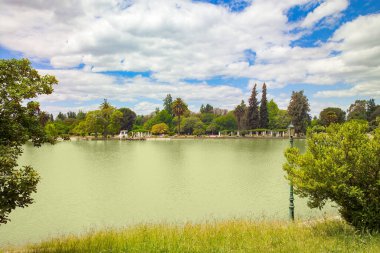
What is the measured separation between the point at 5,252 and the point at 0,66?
7.11 metres

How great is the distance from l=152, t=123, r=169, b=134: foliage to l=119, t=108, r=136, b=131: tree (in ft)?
50.8

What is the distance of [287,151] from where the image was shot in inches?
446

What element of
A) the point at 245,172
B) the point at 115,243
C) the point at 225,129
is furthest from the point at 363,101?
the point at 115,243

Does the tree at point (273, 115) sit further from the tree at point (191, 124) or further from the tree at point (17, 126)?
the tree at point (17, 126)

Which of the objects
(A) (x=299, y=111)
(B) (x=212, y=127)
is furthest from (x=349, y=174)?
(B) (x=212, y=127)

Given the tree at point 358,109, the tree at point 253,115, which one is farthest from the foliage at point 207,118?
the tree at point 358,109

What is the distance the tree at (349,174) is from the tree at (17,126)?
26.2ft

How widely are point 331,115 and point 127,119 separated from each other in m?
94.1

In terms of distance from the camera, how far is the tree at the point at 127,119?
505ft

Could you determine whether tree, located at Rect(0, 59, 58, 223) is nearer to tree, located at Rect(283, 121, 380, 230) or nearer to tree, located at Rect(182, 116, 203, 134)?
tree, located at Rect(283, 121, 380, 230)

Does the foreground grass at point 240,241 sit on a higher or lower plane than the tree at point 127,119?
lower

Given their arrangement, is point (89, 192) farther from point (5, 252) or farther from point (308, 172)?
point (308, 172)

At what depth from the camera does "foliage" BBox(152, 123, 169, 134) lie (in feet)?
483

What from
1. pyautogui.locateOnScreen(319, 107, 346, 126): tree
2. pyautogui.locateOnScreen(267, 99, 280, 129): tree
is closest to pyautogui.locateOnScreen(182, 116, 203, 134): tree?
pyautogui.locateOnScreen(267, 99, 280, 129): tree
